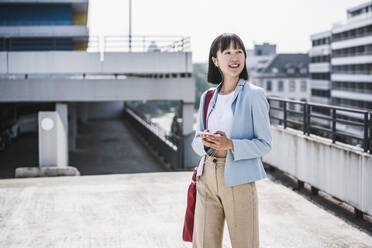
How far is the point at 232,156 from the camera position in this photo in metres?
3.36

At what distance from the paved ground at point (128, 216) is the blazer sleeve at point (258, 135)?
2.62 m

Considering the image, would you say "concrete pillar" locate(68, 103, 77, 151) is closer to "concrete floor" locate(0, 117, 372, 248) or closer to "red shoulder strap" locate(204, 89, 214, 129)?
"concrete floor" locate(0, 117, 372, 248)

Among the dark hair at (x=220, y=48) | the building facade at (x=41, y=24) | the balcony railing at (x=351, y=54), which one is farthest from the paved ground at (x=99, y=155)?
the balcony railing at (x=351, y=54)

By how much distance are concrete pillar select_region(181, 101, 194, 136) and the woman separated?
23.6m

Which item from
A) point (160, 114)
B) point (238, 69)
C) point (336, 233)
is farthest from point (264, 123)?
point (160, 114)

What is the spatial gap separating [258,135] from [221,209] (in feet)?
1.90

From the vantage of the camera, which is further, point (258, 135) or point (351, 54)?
point (351, 54)

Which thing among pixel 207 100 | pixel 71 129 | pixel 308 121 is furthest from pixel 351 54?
pixel 207 100

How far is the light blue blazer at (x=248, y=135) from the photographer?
3324 mm

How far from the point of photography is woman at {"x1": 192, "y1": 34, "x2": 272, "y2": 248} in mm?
3340

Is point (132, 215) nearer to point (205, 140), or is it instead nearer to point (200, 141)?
point (200, 141)

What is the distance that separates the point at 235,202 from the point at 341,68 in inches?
3041

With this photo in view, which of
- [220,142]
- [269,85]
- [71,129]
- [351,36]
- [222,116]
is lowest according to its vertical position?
[71,129]

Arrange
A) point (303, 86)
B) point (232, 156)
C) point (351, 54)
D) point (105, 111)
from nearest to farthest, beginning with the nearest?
point (232, 156) < point (105, 111) < point (351, 54) < point (303, 86)
